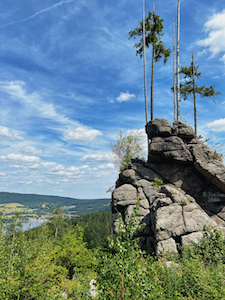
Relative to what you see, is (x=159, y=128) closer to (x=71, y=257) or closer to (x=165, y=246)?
(x=165, y=246)

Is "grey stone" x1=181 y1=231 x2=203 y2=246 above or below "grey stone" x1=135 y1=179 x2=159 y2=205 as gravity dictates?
below

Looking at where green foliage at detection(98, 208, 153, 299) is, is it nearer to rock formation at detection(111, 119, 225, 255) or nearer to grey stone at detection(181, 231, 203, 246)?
grey stone at detection(181, 231, 203, 246)

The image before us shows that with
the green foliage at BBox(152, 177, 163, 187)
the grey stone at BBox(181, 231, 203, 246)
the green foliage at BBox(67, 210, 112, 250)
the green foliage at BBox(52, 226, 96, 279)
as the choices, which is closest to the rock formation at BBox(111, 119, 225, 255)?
the grey stone at BBox(181, 231, 203, 246)

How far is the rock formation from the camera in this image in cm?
1359

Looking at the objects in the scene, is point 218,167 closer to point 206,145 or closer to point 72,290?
point 206,145

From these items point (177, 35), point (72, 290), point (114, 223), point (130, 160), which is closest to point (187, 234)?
point (114, 223)

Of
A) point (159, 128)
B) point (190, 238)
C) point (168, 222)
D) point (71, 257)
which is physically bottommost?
point (71, 257)

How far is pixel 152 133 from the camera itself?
21.9m

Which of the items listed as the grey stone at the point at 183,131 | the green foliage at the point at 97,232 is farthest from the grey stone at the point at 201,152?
the green foliage at the point at 97,232

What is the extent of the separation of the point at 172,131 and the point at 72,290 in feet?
60.2

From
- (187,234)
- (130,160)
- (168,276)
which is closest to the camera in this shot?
(168,276)

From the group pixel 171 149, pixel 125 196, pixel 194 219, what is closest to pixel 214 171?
pixel 171 149

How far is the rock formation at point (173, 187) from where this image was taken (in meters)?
13.6

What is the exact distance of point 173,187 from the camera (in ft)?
61.3
